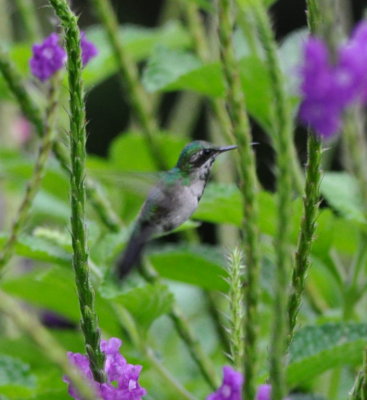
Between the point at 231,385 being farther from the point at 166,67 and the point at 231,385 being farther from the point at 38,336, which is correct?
the point at 166,67

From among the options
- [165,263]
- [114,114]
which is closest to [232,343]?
[165,263]

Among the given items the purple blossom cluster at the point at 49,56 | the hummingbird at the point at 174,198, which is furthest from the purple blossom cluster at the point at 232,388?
the purple blossom cluster at the point at 49,56

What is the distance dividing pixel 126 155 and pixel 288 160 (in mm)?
1607

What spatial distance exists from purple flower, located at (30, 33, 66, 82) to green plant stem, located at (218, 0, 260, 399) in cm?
45

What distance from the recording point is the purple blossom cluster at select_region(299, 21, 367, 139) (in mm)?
688

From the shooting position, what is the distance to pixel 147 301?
1.37 m

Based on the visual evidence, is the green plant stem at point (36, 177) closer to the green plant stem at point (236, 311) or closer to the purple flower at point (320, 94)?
the green plant stem at point (236, 311)

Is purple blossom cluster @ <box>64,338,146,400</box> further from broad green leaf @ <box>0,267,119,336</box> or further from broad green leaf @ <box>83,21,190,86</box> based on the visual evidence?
broad green leaf @ <box>83,21,190,86</box>

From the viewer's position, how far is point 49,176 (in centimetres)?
227

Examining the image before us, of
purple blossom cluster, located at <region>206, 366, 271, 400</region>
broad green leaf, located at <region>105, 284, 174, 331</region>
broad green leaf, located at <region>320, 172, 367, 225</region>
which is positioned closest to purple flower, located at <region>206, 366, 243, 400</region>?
purple blossom cluster, located at <region>206, 366, 271, 400</region>

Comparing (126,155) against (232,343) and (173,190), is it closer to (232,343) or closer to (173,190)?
(173,190)

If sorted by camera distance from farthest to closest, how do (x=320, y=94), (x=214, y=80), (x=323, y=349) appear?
1. (x=214, y=80)
2. (x=323, y=349)
3. (x=320, y=94)

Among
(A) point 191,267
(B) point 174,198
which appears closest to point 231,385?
(B) point 174,198

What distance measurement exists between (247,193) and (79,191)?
8.3 inches
